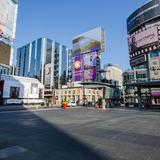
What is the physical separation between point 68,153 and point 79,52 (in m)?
61.7

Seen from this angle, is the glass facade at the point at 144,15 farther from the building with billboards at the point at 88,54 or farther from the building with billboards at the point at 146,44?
the building with billboards at the point at 88,54

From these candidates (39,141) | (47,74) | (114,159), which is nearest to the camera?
(114,159)

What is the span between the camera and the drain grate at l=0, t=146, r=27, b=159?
4.29 meters

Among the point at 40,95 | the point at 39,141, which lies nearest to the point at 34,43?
the point at 40,95

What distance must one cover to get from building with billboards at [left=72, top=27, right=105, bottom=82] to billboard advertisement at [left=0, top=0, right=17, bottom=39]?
34.5 m

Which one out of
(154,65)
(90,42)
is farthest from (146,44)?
(90,42)

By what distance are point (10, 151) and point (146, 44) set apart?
63474 mm

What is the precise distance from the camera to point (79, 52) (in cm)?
6506

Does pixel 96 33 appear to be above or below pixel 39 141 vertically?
above

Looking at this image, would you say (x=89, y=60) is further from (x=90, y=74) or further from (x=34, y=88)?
(x=34, y=88)

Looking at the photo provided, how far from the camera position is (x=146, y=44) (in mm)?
61406

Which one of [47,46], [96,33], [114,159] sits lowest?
[114,159]

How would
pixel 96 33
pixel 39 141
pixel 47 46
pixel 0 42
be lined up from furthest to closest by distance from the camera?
1. pixel 47 46
2. pixel 96 33
3. pixel 0 42
4. pixel 39 141

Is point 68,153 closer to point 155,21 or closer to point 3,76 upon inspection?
point 3,76
